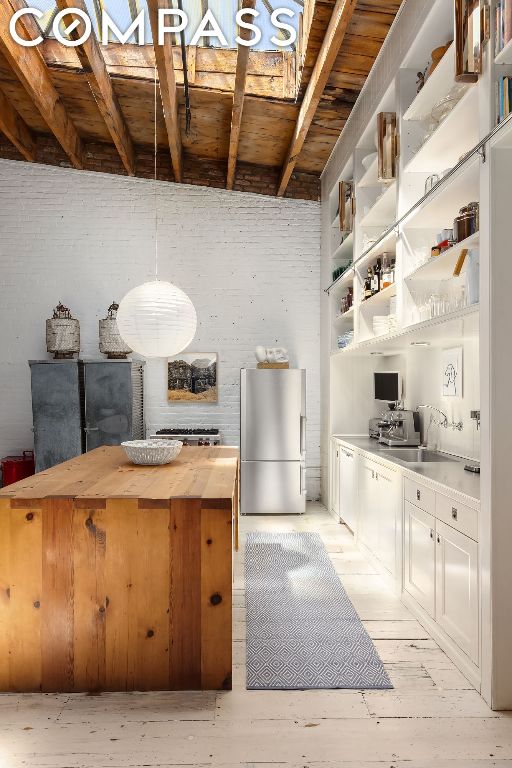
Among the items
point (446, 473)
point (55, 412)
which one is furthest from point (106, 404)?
point (446, 473)

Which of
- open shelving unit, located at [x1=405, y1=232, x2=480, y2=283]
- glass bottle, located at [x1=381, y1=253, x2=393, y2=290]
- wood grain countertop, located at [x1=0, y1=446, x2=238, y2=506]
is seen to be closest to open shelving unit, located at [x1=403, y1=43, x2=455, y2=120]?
open shelving unit, located at [x1=405, y1=232, x2=480, y2=283]

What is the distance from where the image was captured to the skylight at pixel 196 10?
14.7 ft

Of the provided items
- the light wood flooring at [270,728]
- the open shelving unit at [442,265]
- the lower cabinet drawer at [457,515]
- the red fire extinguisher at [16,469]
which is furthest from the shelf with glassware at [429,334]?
the red fire extinguisher at [16,469]

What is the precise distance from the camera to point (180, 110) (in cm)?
566

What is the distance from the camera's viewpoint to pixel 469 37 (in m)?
2.72

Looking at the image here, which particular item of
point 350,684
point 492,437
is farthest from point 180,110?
point 350,684

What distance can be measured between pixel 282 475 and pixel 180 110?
3650 mm

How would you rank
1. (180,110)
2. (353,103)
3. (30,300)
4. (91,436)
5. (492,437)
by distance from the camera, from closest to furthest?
1. (492,437)
2. (353,103)
3. (180,110)
4. (91,436)
5. (30,300)

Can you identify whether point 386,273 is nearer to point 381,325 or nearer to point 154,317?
point 381,325

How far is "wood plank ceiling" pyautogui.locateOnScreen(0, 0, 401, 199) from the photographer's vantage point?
4227 millimetres

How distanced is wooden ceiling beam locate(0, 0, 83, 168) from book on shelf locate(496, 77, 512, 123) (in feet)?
11.0

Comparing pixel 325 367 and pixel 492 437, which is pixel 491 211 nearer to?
pixel 492 437

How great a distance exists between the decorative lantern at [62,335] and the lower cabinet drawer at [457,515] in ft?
14.7

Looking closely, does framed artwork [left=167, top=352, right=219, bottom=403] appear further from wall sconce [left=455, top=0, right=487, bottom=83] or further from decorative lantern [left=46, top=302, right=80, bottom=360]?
wall sconce [left=455, top=0, right=487, bottom=83]
